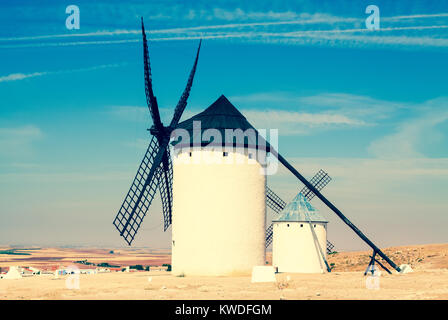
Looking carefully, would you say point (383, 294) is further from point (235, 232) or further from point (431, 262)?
point (431, 262)

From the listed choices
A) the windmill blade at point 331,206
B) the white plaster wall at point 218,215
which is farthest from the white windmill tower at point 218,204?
the windmill blade at point 331,206

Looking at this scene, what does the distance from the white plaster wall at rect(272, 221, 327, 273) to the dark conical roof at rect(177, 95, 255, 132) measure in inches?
344

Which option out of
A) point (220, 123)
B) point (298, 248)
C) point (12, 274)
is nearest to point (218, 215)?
point (220, 123)

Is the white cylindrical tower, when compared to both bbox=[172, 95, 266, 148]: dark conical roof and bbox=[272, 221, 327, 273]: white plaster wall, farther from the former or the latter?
bbox=[172, 95, 266, 148]: dark conical roof

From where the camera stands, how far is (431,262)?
49.7 metres

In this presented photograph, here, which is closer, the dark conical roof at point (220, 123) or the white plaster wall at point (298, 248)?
the dark conical roof at point (220, 123)

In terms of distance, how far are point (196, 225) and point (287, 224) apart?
8.85 metres

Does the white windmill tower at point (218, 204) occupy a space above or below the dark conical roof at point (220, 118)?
below

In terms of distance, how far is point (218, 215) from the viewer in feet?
104

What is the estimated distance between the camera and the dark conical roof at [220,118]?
107 ft

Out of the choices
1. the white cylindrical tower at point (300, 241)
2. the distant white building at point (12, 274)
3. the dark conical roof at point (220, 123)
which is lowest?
the distant white building at point (12, 274)

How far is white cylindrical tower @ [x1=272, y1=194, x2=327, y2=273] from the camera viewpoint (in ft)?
124

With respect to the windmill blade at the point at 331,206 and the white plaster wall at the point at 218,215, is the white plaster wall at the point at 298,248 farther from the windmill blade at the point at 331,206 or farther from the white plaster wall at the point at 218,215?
the white plaster wall at the point at 218,215
